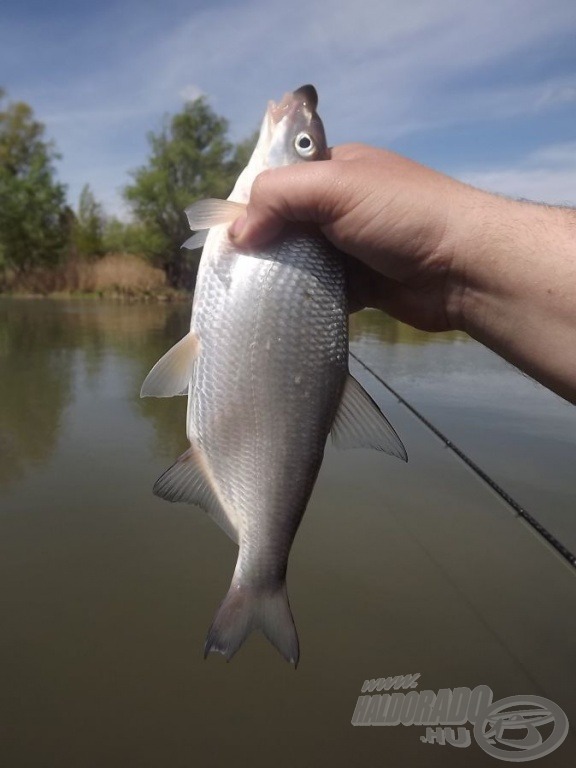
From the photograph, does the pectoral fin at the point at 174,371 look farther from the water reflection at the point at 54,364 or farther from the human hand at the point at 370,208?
the water reflection at the point at 54,364

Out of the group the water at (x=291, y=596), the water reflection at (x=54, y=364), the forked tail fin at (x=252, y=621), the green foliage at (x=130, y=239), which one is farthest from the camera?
the green foliage at (x=130, y=239)

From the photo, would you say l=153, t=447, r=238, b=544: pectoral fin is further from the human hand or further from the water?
the water

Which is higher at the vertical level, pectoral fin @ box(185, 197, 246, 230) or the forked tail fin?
pectoral fin @ box(185, 197, 246, 230)

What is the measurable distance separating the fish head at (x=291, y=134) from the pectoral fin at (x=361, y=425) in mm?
799

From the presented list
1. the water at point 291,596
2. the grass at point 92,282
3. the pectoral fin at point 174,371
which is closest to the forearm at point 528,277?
the pectoral fin at point 174,371

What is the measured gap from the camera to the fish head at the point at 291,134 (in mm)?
2176

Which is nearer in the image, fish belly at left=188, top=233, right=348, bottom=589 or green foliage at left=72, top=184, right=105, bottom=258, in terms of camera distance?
fish belly at left=188, top=233, right=348, bottom=589

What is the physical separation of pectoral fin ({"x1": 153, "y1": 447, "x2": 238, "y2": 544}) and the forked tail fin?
19cm

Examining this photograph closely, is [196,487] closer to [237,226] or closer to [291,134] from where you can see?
[237,226]

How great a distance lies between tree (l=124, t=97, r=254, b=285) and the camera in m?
41.2

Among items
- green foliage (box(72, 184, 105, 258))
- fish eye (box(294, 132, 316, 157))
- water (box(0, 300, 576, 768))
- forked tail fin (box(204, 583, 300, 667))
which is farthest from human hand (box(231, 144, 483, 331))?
green foliage (box(72, 184, 105, 258))

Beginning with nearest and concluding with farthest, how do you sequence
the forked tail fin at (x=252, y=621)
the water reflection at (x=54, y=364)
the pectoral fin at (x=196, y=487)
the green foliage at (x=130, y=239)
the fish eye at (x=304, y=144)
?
the forked tail fin at (x=252, y=621) → the pectoral fin at (x=196, y=487) → the fish eye at (x=304, y=144) → the water reflection at (x=54, y=364) → the green foliage at (x=130, y=239)

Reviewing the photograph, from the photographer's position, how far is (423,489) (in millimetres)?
5664

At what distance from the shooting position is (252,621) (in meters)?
1.96
